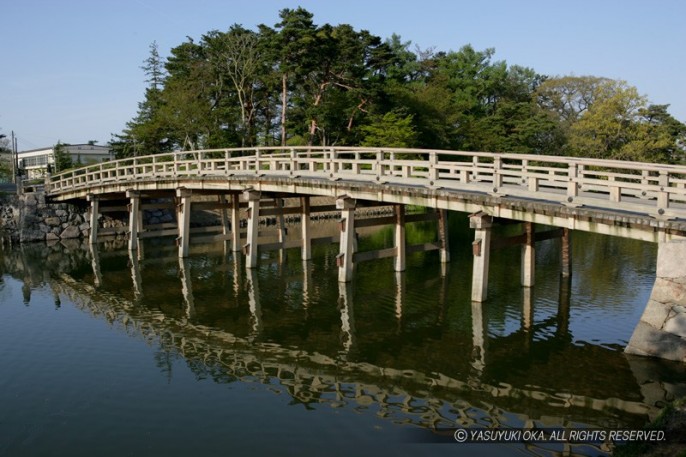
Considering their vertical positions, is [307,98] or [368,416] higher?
[307,98]

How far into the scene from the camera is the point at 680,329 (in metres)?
10.8

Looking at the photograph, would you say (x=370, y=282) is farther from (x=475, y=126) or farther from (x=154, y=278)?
(x=475, y=126)

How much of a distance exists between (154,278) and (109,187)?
33.0ft

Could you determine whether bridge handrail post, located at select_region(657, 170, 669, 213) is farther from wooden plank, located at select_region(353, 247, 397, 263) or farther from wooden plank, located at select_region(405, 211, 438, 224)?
wooden plank, located at select_region(405, 211, 438, 224)

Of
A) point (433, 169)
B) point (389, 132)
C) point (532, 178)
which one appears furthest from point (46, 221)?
point (532, 178)

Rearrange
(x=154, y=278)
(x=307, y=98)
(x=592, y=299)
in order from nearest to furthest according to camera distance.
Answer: (x=592, y=299), (x=154, y=278), (x=307, y=98)

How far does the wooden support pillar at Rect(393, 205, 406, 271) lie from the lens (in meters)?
20.8

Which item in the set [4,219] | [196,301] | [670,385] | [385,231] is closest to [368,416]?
[670,385]

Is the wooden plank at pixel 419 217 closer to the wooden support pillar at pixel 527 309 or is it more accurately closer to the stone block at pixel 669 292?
the wooden support pillar at pixel 527 309

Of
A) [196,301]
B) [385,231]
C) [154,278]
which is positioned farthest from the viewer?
[385,231]

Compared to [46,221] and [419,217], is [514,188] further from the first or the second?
[46,221]

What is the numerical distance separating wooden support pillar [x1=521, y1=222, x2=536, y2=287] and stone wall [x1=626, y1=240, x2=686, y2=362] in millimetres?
6136

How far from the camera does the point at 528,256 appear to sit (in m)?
17.9

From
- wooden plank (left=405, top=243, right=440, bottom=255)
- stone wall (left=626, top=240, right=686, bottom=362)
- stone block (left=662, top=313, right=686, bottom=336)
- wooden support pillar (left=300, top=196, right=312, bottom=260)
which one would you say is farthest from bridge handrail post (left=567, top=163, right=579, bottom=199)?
wooden support pillar (left=300, top=196, right=312, bottom=260)
